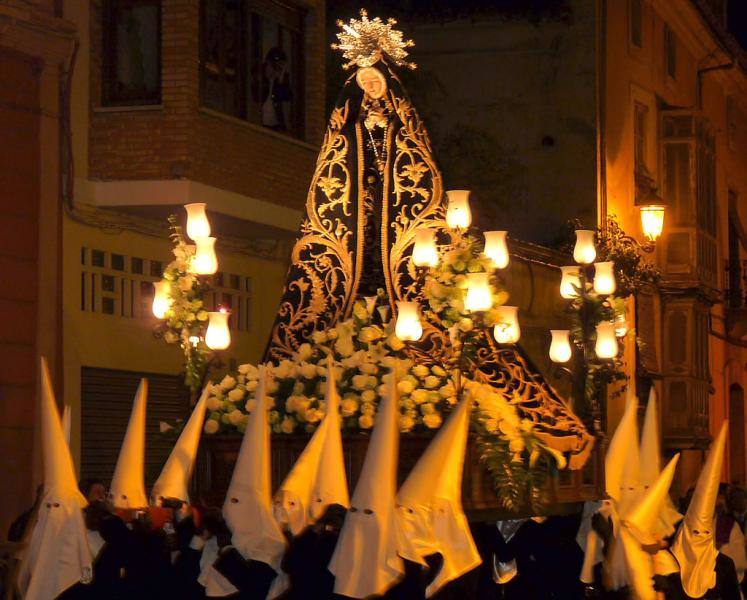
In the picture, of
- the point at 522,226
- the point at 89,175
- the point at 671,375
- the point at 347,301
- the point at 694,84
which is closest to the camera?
the point at 347,301

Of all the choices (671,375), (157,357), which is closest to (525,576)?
(157,357)

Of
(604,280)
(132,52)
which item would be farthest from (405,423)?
(132,52)

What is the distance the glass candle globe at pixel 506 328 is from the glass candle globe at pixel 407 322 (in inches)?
35.8

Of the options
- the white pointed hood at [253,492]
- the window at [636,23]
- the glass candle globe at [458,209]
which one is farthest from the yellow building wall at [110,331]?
the window at [636,23]

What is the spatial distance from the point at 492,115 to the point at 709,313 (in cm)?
584

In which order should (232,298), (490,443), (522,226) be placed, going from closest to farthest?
1. (490,443)
2. (232,298)
3. (522,226)

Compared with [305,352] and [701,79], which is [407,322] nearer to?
[305,352]

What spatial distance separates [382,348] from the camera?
977cm

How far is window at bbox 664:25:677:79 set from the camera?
84.1 feet

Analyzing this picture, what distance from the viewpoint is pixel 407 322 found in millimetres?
9578

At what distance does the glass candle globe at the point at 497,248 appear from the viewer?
11.1 m

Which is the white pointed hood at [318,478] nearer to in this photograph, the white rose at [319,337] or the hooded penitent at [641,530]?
the white rose at [319,337]

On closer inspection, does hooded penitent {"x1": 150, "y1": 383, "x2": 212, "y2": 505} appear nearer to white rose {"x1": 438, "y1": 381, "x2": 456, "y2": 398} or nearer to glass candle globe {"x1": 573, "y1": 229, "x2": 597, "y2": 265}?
white rose {"x1": 438, "y1": 381, "x2": 456, "y2": 398}

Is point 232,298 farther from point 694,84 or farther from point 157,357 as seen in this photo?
point 694,84
